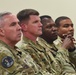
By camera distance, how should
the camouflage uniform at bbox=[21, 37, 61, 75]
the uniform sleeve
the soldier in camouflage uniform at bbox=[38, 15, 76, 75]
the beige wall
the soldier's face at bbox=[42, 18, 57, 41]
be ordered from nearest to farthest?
the camouflage uniform at bbox=[21, 37, 61, 75]
the uniform sleeve
the soldier in camouflage uniform at bbox=[38, 15, 76, 75]
the soldier's face at bbox=[42, 18, 57, 41]
the beige wall

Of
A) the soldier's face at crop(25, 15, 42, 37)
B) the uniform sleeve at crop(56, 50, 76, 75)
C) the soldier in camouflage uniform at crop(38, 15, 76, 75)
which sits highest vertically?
the soldier's face at crop(25, 15, 42, 37)

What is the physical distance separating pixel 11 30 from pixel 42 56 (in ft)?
1.34

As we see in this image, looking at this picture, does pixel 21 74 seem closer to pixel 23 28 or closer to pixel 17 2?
pixel 23 28

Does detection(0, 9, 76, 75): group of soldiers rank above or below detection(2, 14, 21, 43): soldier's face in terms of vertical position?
below

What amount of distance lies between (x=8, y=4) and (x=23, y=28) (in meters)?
0.81

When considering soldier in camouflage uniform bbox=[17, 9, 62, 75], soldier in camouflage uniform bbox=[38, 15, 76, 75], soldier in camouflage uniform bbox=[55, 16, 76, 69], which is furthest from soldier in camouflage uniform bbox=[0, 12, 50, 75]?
soldier in camouflage uniform bbox=[55, 16, 76, 69]

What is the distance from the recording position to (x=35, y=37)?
6.59 feet

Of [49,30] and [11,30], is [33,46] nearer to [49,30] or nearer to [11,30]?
[11,30]

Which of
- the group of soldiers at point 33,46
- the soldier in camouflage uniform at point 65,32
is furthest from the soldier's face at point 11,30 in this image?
the soldier in camouflage uniform at point 65,32

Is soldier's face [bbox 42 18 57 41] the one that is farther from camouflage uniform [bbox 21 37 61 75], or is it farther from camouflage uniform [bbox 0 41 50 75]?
camouflage uniform [bbox 0 41 50 75]

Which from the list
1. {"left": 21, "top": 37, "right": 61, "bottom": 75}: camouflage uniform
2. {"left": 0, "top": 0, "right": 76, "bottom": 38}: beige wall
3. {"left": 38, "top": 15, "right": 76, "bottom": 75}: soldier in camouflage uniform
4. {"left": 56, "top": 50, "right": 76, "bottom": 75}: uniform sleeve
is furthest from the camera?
{"left": 0, "top": 0, "right": 76, "bottom": 38}: beige wall

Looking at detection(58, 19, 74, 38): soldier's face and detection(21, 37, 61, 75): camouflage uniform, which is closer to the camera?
detection(21, 37, 61, 75): camouflage uniform

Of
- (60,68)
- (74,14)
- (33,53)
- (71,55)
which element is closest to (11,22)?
(33,53)

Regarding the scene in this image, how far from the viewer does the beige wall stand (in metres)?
2.73
